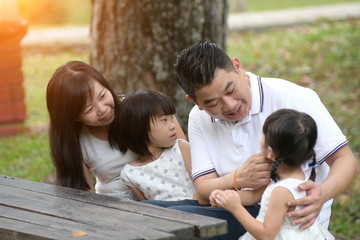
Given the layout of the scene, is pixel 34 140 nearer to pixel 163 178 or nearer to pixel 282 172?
pixel 163 178

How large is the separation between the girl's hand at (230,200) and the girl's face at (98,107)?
892 mm

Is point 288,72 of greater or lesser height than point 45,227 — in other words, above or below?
below

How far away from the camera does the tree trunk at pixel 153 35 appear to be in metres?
4.53

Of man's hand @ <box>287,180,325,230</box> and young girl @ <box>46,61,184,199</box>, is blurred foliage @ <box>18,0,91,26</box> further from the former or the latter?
man's hand @ <box>287,180,325,230</box>

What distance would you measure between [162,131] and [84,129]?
1.61 feet

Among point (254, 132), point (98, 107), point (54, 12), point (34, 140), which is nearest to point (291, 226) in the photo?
point (254, 132)

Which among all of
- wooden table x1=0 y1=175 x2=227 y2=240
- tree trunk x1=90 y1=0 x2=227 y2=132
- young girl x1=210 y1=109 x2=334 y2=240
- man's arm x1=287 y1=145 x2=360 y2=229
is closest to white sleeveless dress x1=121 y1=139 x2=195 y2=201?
wooden table x1=0 y1=175 x2=227 y2=240

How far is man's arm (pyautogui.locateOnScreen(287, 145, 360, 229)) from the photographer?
252 centimetres

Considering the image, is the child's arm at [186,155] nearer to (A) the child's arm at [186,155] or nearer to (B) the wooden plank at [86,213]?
(A) the child's arm at [186,155]

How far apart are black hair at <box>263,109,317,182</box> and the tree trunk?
6.94 feet

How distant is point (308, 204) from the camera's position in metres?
2.54

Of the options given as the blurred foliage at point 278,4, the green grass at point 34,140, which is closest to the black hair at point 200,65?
the green grass at point 34,140

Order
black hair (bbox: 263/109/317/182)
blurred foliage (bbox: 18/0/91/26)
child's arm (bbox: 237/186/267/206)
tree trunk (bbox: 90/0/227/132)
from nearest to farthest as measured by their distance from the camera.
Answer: black hair (bbox: 263/109/317/182) → child's arm (bbox: 237/186/267/206) → tree trunk (bbox: 90/0/227/132) → blurred foliage (bbox: 18/0/91/26)

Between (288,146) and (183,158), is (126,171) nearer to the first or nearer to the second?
(183,158)
